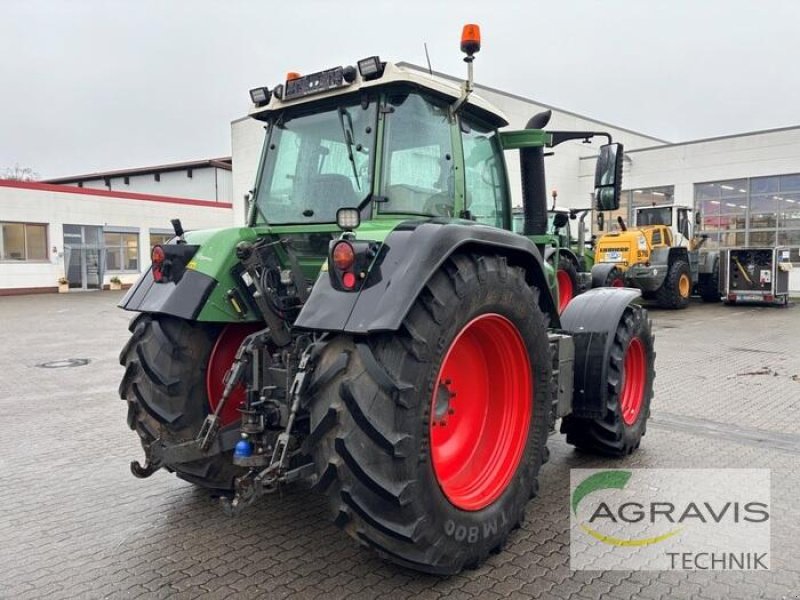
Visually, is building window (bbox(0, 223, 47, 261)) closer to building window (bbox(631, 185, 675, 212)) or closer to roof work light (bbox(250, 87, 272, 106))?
building window (bbox(631, 185, 675, 212))

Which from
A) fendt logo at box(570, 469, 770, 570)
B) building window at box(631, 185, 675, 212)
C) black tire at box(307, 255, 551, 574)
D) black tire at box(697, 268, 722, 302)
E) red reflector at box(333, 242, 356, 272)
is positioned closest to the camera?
black tire at box(307, 255, 551, 574)

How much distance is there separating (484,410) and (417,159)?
1.50 m

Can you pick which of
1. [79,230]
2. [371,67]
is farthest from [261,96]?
[79,230]

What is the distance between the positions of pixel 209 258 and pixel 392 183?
45.2 inches

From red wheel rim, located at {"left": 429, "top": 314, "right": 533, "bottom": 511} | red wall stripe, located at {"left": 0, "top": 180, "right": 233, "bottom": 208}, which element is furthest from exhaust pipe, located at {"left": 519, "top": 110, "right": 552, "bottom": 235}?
red wall stripe, located at {"left": 0, "top": 180, "right": 233, "bottom": 208}

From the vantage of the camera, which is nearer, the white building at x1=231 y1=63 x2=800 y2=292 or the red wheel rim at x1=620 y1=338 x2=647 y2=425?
the red wheel rim at x1=620 y1=338 x2=647 y2=425

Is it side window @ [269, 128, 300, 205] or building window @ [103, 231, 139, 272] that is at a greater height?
side window @ [269, 128, 300, 205]

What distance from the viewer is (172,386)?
353cm

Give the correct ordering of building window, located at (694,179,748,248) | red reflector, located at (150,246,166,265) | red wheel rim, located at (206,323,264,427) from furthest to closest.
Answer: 1. building window, located at (694,179,748,248)
2. red wheel rim, located at (206,323,264,427)
3. red reflector, located at (150,246,166,265)

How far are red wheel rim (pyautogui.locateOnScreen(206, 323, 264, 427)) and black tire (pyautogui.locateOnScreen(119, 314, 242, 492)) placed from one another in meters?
0.06

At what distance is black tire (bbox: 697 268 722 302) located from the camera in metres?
19.1

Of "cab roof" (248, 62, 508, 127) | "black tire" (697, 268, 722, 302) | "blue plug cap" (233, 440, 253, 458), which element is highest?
"cab roof" (248, 62, 508, 127)

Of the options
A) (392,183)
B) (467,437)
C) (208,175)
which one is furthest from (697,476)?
(208,175)

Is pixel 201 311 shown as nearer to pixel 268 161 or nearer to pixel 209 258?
pixel 209 258
